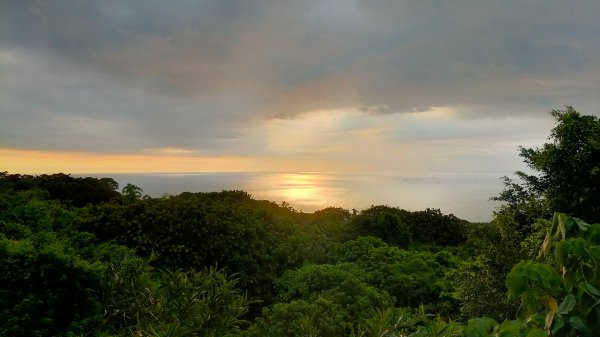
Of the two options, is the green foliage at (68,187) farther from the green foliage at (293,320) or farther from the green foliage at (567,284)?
the green foliage at (567,284)

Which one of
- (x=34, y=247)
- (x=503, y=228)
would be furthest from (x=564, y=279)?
(x=503, y=228)

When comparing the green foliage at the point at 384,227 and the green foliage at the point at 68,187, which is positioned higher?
the green foliage at the point at 68,187

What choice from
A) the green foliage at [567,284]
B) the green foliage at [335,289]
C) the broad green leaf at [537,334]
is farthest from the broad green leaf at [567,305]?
the green foliage at [335,289]

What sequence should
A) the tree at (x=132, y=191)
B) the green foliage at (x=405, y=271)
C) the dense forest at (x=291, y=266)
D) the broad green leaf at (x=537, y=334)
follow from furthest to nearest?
the tree at (x=132, y=191) → the green foliage at (x=405, y=271) → the dense forest at (x=291, y=266) → the broad green leaf at (x=537, y=334)

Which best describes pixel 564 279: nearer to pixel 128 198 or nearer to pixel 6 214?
pixel 6 214

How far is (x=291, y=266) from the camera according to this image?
13.6 meters

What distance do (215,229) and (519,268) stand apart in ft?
35.6

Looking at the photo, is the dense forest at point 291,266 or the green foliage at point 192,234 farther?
the green foliage at point 192,234

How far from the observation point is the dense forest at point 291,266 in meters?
2.25

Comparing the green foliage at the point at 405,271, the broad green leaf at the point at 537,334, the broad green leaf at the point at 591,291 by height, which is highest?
the broad green leaf at the point at 591,291

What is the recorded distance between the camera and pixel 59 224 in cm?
1123

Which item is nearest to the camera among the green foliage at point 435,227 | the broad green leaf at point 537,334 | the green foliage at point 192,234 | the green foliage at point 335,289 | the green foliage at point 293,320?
the broad green leaf at point 537,334

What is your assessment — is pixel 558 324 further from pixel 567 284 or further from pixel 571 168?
pixel 571 168

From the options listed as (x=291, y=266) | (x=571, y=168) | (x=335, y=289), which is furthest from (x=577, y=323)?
(x=291, y=266)
